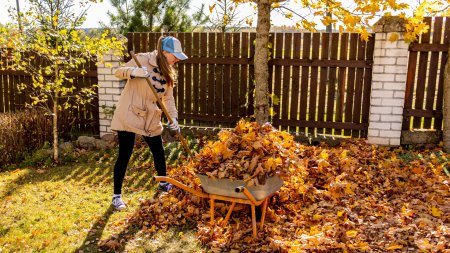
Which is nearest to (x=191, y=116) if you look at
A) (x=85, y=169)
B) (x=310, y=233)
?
(x=85, y=169)

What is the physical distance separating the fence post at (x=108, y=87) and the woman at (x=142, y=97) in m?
3.12

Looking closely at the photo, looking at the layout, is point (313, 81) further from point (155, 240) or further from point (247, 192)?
point (155, 240)

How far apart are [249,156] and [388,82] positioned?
12.3ft

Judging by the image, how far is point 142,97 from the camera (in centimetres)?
466

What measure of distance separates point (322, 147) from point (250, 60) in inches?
75.1

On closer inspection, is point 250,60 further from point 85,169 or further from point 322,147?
point 85,169

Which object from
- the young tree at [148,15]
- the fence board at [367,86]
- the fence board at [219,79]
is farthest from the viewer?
the young tree at [148,15]

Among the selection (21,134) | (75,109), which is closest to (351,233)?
(21,134)

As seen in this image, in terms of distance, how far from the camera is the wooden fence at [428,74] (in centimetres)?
666

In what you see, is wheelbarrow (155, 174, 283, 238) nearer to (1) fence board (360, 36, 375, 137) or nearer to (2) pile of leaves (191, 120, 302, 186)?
(2) pile of leaves (191, 120, 302, 186)

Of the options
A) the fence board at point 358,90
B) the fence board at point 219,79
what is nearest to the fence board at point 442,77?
the fence board at point 358,90

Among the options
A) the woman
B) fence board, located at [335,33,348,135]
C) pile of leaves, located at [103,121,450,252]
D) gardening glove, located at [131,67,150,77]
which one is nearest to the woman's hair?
the woman

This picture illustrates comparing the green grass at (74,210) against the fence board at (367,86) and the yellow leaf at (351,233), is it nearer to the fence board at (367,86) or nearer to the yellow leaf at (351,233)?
the yellow leaf at (351,233)

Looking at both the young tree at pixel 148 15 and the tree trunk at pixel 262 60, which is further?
the young tree at pixel 148 15
